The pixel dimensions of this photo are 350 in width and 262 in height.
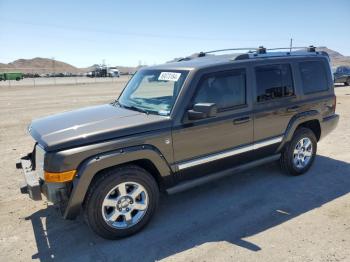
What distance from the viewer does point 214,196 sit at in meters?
4.58

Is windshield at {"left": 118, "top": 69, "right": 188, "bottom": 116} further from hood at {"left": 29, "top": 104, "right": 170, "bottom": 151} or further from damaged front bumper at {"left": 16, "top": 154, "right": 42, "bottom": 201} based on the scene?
damaged front bumper at {"left": 16, "top": 154, "right": 42, "bottom": 201}

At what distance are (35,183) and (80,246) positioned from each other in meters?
0.83

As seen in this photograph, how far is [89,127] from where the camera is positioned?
352 centimetres

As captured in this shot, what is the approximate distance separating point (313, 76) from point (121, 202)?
12.2ft

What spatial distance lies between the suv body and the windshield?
0.02m

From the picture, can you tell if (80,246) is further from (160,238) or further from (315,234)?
(315,234)

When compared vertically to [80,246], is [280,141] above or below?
above

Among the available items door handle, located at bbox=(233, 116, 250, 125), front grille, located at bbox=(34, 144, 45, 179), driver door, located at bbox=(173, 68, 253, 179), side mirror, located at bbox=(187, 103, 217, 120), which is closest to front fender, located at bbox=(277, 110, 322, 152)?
driver door, located at bbox=(173, 68, 253, 179)

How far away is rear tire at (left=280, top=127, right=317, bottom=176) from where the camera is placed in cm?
505

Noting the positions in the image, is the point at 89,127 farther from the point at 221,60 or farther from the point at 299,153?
the point at 299,153

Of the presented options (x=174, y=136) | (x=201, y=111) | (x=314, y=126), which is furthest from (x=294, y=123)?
(x=174, y=136)

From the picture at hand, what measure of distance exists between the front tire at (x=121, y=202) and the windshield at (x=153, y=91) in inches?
33.4

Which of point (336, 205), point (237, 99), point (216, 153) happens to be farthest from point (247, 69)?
point (336, 205)

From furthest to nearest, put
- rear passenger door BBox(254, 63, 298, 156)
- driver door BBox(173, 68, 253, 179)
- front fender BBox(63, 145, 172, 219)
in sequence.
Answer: rear passenger door BBox(254, 63, 298, 156) → driver door BBox(173, 68, 253, 179) → front fender BBox(63, 145, 172, 219)
